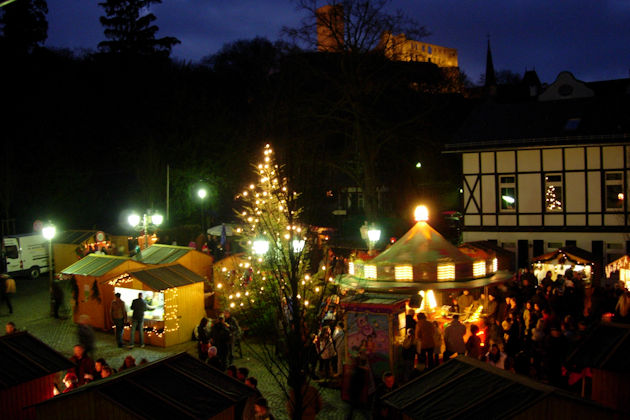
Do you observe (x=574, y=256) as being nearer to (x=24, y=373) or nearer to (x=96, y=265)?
(x=96, y=265)

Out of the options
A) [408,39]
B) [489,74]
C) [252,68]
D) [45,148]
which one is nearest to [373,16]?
[408,39]

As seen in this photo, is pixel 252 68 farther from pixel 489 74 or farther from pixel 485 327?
pixel 485 327

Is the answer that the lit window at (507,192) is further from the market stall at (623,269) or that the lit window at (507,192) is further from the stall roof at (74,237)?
the stall roof at (74,237)

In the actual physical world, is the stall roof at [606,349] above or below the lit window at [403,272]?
below

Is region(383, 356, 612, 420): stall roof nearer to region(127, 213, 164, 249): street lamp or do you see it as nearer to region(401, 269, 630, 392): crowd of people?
region(401, 269, 630, 392): crowd of people

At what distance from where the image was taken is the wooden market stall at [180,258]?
64.1 ft

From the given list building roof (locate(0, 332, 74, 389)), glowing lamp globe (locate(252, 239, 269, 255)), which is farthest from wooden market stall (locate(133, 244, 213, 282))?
building roof (locate(0, 332, 74, 389))

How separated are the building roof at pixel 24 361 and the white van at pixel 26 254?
19406mm

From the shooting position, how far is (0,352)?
8156 mm

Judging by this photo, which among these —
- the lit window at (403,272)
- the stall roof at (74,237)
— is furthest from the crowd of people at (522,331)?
the stall roof at (74,237)

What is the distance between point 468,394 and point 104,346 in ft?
39.5

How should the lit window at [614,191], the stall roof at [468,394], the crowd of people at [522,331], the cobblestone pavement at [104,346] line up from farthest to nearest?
the lit window at [614,191] < the cobblestone pavement at [104,346] < the crowd of people at [522,331] < the stall roof at [468,394]

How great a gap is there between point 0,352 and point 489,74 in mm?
73561

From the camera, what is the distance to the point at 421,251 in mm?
14742
